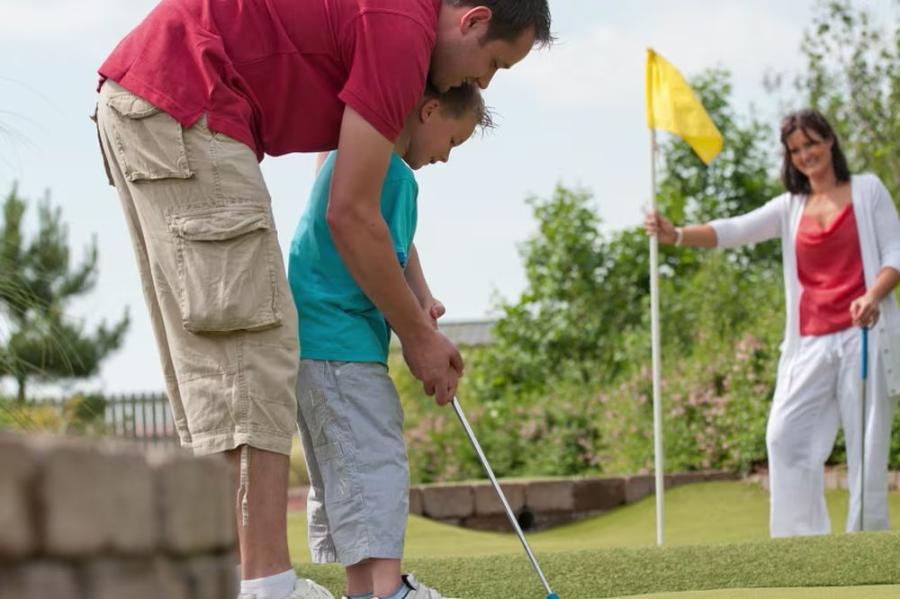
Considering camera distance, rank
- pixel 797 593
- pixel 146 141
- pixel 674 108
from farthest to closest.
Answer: pixel 674 108
pixel 797 593
pixel 146 141

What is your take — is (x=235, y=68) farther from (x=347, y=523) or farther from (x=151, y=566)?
(x=151, y=566)

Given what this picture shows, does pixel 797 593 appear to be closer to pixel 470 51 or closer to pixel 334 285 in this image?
pixel 334 285

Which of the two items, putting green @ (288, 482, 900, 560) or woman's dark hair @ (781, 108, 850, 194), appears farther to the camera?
putting green @ (288, 482, 900, 560)

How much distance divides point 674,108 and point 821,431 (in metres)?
2.09

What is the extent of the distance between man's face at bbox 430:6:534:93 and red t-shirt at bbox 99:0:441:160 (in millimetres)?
57

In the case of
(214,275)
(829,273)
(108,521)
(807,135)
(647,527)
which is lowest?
(647,527)

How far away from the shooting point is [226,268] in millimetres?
2680

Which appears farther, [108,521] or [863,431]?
[863,431]

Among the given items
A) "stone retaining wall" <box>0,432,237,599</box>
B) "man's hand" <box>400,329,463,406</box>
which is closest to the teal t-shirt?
"man's hand" <box>400,329,463,406</box>

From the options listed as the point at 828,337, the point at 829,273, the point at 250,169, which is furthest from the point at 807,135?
the point at 250,169

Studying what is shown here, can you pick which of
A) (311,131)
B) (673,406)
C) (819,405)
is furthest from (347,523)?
(673,406)

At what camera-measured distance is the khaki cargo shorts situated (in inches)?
104

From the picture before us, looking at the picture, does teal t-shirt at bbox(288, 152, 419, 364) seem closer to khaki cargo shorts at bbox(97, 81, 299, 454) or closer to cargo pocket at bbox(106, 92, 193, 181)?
khaki cargo shorts at bbox(97, 81, 299, 454)

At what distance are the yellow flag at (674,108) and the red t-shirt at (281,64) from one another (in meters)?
4.93
